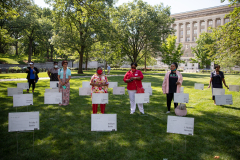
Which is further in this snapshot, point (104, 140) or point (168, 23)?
point (168, 23)

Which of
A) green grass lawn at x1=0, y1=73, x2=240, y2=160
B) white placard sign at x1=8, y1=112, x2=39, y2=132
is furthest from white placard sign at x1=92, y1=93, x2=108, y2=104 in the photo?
white placard sign at x1=8, y1=112, x2=39, y2=132

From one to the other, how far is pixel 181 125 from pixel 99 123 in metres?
1.91

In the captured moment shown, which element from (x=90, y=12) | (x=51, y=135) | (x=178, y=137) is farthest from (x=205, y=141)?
(x=90, y=12)

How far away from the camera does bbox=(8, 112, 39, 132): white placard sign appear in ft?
12.4

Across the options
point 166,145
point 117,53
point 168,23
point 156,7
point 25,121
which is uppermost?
point 156,7

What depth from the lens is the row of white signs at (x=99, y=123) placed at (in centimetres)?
378

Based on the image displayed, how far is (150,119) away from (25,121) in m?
4.34

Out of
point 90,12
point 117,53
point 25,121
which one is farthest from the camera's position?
point 117,53

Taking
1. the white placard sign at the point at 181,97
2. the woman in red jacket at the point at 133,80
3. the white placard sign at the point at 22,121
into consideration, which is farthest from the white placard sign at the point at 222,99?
the white placard sign at the point at 22,121

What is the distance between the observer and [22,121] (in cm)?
385

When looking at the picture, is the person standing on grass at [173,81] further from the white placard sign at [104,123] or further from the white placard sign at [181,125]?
the white placard sign at [104,123]

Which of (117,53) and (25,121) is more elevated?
(117,53)

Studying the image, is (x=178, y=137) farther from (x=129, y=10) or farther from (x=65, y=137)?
(x=129, y=10)

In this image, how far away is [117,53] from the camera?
126 feet
